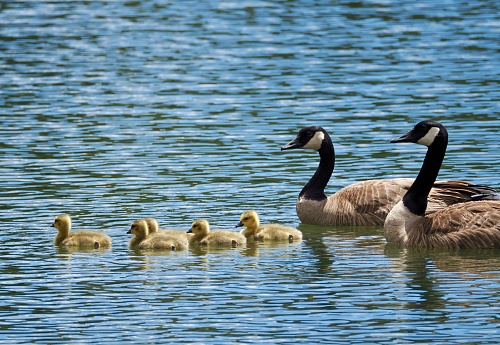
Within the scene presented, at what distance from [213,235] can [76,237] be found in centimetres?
173

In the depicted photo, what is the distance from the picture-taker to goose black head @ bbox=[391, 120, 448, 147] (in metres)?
17.0

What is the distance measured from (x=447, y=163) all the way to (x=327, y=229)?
3.94 meters

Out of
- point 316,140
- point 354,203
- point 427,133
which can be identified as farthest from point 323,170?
point 427,133

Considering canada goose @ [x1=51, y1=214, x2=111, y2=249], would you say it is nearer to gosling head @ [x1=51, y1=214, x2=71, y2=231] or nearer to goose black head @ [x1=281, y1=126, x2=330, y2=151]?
gosling head @ [x1=51, y1=214, x2=71, y2=231]

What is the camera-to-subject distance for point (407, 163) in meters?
21.9

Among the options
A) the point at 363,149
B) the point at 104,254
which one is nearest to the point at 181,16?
the point at 363,149

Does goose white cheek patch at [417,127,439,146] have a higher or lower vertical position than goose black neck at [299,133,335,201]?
higher

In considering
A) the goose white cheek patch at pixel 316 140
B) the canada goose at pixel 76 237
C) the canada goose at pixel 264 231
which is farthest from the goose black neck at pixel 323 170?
the canada goose at pixel 76 237

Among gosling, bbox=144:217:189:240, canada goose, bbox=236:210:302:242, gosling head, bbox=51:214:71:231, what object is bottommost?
canada goose, bbox=236:210:302:242

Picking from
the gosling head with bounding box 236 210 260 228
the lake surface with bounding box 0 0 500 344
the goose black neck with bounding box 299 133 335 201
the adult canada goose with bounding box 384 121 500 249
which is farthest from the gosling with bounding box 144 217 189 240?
the goose black neck with bounding box 299 133 335 201

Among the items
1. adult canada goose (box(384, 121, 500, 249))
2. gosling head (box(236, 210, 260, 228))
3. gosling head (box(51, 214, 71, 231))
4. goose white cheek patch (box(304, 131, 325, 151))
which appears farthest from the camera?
goose white cheek patch (box(304, 131, 325, 151))

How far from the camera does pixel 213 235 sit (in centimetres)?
1631

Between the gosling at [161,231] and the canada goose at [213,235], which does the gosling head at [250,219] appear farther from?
the gosling at [161,231]

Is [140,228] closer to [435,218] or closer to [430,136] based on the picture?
[435,218]
